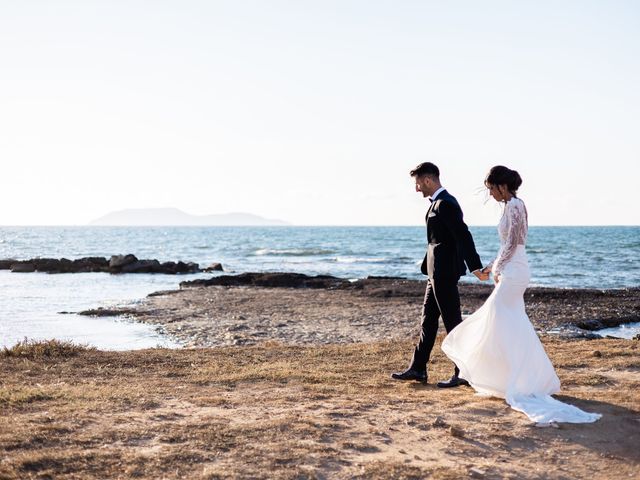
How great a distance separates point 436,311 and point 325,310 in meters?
12.0

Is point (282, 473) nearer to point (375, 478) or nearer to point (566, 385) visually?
point (375, 478)

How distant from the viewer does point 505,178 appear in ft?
22.0

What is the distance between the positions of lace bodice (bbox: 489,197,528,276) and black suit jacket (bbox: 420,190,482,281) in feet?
1.75

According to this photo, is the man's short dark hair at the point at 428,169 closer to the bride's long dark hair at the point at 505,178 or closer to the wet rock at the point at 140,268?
the bride's long dark hair at the point at 505,178

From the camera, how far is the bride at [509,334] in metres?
6.54

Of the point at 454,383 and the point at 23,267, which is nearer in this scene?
the point at 454,383

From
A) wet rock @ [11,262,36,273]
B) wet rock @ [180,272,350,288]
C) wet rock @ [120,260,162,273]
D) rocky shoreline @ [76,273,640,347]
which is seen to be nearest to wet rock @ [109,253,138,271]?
wet rock @ [120,260,162,273]

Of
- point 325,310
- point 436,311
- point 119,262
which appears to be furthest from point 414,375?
point 119,262

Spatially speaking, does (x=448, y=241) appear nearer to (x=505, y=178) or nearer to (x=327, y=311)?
(x=505, y=178)

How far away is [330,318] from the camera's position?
58.9 feet

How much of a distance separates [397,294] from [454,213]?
53.1ft

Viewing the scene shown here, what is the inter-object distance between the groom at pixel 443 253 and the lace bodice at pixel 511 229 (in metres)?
0.49

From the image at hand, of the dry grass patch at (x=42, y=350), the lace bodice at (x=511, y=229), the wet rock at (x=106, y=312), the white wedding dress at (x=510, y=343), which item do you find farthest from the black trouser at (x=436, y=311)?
the wet rock at (x=106, y=312)

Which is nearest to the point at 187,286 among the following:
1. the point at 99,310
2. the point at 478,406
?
the point at 99,310
